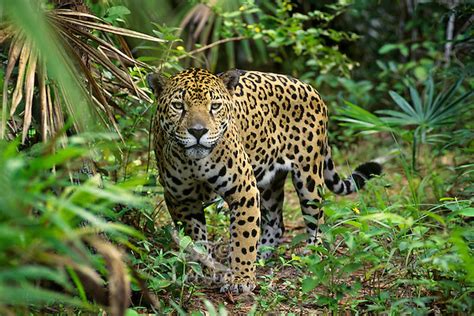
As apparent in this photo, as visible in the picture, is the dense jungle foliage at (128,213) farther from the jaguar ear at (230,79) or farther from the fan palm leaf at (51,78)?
the jaguar ear at (230,79)

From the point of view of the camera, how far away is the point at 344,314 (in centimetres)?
523

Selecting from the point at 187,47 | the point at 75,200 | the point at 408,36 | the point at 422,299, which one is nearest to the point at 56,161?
the point at 75,200

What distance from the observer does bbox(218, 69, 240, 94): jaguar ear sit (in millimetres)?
6227

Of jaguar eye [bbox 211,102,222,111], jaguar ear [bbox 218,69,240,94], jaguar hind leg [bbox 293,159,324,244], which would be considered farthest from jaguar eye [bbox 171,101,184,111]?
jaguar hind leg [bbox 293,159,324,244]

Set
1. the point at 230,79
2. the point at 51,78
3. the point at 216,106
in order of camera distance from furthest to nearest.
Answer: the point at 230,79, the point at 216,106, the point at 51,78

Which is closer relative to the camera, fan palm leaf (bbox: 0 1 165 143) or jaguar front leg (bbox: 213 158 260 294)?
fan palm leaf (bbox: 0 1 165 143)

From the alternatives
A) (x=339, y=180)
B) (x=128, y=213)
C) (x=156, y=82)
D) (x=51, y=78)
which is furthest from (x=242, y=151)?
(x=51, y=78)

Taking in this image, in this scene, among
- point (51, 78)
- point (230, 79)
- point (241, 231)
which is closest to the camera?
point (51, 78)

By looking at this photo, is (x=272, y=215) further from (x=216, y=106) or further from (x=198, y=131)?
(x=198, y=131)

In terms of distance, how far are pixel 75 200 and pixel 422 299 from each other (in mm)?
2366

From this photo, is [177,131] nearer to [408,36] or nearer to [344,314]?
[344,314]

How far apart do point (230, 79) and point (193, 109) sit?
0.57 metres

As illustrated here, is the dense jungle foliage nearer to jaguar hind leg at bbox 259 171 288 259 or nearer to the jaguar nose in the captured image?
jaguar hind leg at bbox 259 171 288 259

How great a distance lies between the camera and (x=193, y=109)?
5.79 metres
